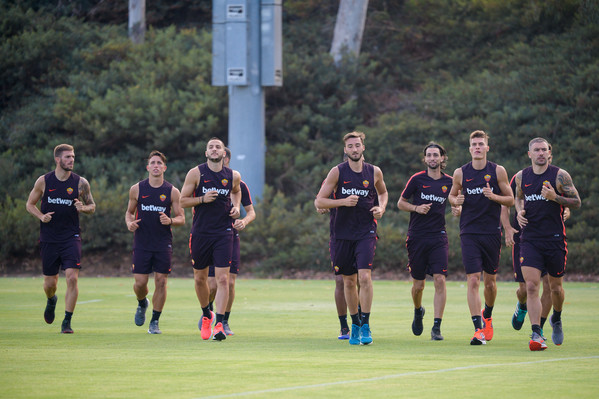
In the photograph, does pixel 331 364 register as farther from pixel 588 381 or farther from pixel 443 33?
pixel 443 33

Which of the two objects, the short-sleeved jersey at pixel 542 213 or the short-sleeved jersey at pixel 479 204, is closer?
the short-sleeved jersey at pixel 542 213

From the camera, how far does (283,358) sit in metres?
11.4

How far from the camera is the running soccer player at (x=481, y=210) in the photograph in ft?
44.1

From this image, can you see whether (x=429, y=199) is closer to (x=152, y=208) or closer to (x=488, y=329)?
(x=488, y=329)

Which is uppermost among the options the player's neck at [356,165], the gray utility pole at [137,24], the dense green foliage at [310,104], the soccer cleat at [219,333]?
the gray utility pole at [137,24]

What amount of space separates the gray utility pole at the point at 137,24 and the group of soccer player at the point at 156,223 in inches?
1040

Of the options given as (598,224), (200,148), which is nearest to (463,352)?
(598,224)

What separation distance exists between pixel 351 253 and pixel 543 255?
2456 mm

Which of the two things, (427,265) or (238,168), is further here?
(238,168)

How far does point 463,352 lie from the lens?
39.3 feet

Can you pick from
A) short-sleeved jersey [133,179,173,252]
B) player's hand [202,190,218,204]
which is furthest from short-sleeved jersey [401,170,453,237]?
short-sleeved jersey [133,179,173,252]

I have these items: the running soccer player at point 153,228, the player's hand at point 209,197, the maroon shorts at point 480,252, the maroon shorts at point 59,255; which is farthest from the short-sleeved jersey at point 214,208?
the maroon shorts at point 480,252

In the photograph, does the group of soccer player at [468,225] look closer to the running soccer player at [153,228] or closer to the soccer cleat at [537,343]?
the soccer cleat at [537,343]

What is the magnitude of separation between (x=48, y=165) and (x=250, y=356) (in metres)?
24.8
